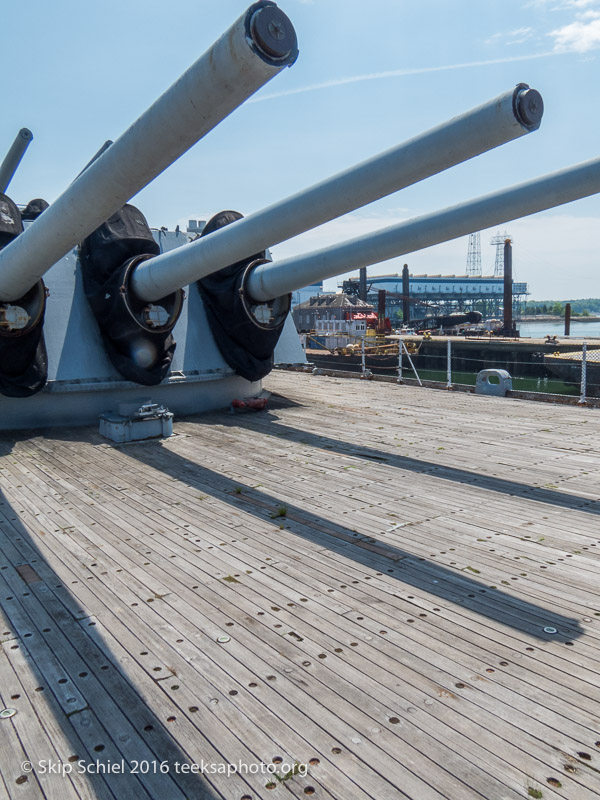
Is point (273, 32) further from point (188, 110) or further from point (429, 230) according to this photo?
point (429, 230)

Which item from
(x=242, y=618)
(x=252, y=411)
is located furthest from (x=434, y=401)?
(x=242, y=618)

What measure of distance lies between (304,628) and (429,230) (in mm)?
3998

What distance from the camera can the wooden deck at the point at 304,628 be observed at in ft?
6.92

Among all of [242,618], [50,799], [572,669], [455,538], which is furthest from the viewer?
[455,538]

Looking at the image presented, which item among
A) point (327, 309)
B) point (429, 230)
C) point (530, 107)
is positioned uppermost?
point (327, 309)

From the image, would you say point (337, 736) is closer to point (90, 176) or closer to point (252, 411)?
point (90, 176)

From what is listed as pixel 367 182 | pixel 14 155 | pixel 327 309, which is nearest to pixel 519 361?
pixel 14 155

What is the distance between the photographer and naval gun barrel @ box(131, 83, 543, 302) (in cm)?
359

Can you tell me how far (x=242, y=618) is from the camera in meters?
3.12

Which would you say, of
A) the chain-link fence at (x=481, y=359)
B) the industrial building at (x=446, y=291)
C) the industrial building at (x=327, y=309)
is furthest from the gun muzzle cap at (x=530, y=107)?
the industrial building at (x=446, y=291)

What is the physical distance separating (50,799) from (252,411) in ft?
23.4

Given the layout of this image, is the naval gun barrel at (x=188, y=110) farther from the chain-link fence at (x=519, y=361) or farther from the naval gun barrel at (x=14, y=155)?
the chain-link fence at (x=519, y=361)

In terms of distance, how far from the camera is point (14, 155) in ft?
28.8

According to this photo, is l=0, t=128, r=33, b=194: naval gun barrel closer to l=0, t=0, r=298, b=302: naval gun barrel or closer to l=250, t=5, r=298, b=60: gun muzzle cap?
l=0, t=0, r=298, b=302: naval gun barrel
